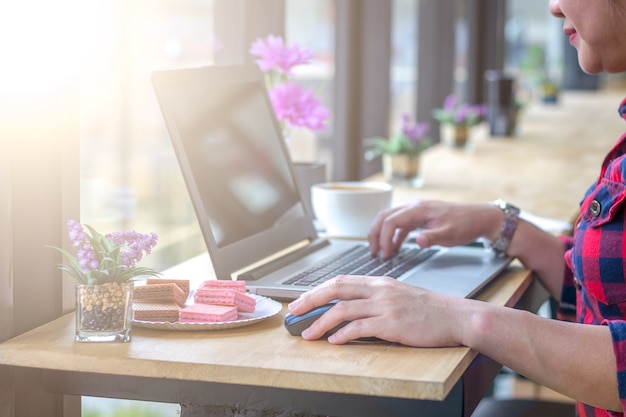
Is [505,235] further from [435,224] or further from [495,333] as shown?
[495,333]

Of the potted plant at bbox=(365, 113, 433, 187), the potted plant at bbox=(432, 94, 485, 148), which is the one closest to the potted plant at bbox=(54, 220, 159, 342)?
the potted plant at bbox=(365, 113, 433, 187)

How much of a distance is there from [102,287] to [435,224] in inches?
28.2

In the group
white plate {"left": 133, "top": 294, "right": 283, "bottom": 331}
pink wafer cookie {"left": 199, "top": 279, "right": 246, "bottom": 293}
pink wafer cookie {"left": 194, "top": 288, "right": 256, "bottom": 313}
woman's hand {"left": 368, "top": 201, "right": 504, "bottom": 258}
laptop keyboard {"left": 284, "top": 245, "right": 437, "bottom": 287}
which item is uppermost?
woman's hand {"left": 368, "top": 201, "right": 504, "bottom": 258}

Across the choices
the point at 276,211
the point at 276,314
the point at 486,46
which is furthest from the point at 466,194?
the point at 486,46

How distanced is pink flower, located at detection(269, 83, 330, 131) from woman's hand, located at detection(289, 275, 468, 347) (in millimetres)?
841

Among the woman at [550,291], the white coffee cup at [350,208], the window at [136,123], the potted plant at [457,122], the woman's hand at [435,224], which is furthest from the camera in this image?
the window at [136,123]

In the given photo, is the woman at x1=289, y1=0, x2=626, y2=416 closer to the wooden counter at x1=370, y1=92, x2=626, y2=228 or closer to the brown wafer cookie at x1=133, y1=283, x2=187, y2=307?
the brown wafer cookie at x1=133, y1=283, x2=187, y2=307

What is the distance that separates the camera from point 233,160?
1.56 meters

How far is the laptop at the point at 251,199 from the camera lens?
141 cm

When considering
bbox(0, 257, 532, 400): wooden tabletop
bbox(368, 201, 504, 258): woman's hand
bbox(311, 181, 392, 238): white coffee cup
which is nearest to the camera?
bbox(0, 257, 532, 400): wooden tabletop

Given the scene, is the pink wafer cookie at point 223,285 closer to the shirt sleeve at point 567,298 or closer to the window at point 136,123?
the shirt sleeve at point 567,298

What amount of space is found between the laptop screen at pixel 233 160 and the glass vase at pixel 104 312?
0.31 m

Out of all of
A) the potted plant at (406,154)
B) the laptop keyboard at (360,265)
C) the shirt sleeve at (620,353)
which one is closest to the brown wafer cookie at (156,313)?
the laptop keyboard at (360,265)

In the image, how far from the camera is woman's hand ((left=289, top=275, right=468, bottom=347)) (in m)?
1.09
